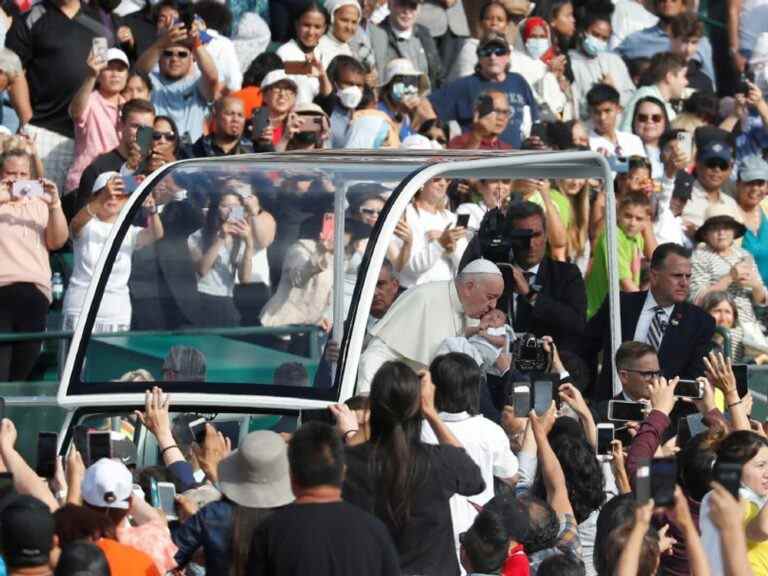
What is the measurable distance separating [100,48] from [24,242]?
6.39 ft

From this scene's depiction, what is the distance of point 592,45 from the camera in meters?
18.4

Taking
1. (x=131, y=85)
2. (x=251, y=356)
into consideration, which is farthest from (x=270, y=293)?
(x=131, y=85)

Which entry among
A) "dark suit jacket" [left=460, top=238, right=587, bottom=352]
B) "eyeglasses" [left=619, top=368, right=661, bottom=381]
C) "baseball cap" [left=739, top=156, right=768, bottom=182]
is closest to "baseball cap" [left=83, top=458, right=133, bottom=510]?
"eyeglasses" [left=619, top=368, right=661, bottom=381]

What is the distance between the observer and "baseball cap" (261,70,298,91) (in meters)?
15.0

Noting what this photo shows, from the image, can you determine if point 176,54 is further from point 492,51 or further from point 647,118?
point 647,118

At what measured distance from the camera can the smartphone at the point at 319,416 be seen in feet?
29.2

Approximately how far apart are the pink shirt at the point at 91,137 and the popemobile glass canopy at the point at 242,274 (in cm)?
402

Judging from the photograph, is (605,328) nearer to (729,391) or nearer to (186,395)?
(729,391)

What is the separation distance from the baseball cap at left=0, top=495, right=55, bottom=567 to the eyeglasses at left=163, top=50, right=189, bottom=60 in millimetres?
8773

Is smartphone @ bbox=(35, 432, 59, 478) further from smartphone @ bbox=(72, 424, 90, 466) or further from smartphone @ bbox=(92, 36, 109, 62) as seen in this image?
smartphone @ bbox=(92, 36, 109, 62)

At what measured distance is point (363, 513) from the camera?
22.9 ft

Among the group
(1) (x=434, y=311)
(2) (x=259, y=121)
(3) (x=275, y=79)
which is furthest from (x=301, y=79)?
(1) (x=434, y=311)

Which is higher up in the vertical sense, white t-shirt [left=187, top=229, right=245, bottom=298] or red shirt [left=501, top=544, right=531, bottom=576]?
white t-shirt [left=187, top=229, right=245, bottom=298]

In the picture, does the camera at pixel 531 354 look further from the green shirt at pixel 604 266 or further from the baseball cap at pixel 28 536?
the baseball cap at pixel 28 536
